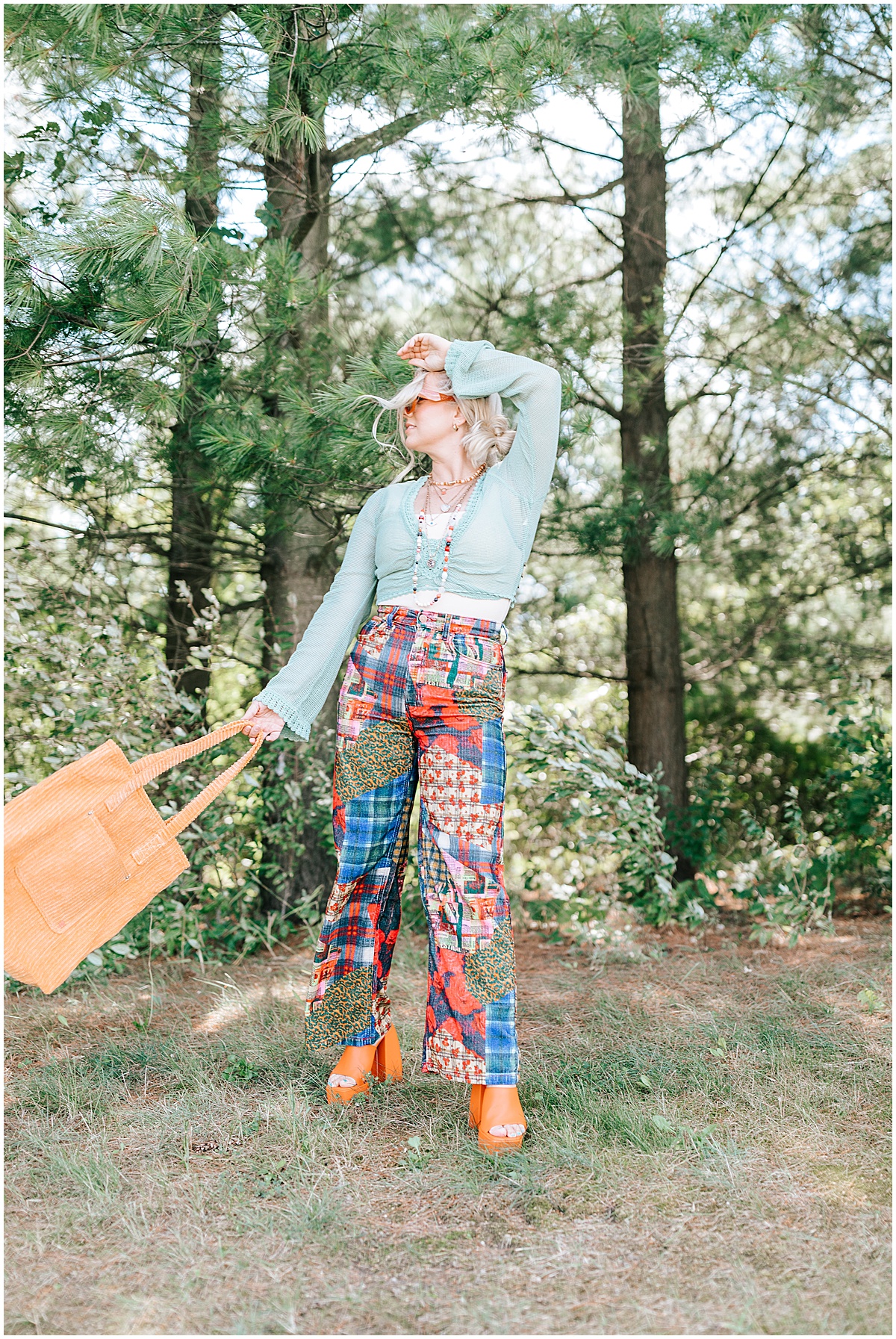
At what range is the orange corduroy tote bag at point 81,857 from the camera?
5.96 ft

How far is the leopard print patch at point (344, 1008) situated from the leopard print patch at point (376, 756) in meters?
0.40

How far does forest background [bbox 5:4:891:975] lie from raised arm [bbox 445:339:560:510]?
0.56m

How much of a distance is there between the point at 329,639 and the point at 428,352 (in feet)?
2.13

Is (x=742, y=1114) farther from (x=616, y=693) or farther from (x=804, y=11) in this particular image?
(x=804, y=11)

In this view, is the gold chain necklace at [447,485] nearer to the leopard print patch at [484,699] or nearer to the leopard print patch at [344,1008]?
the leopard print patch at [484,699]

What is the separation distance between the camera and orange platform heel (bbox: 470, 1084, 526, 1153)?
74.9 inches

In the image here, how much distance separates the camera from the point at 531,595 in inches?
171

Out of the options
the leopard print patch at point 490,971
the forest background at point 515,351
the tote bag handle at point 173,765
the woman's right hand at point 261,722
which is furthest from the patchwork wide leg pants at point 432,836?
the forest background at point 515,351

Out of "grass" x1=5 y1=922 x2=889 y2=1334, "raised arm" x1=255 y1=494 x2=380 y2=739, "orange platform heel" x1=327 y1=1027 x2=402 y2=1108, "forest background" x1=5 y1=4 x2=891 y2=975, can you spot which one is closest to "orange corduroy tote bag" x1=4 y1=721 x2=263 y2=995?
"raised arm" x1=255 y1=494 x2=380 y2=739

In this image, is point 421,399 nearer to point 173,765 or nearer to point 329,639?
point 329,639

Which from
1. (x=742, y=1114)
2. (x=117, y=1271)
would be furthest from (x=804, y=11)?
(x=117, y=1271)

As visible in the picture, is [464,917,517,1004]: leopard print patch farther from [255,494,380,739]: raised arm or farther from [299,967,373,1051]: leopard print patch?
[255,494,380,739]: raised arm

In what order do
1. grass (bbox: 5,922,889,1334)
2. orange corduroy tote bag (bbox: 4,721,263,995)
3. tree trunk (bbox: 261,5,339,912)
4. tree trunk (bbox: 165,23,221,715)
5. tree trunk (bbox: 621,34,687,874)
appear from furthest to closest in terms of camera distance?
tree trunk (bbox: 621,34,687,874)
tree trunk (bbox: 261,5,339,912)
tree trunk (bbox: 165,23,221,715)
orange corduroy tote bag (bbox: 4,721,263,995)
grass (bbox: 5,922,889,1334)

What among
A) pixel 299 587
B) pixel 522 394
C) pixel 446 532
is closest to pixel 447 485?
pixel 446 532
